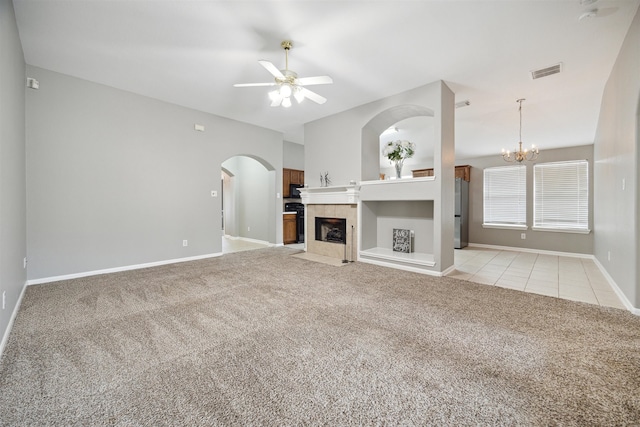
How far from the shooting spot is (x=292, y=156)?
7789 millimetres

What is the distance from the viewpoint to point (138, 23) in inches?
105

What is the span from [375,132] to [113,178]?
4.65 m

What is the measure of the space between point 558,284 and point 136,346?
502cm

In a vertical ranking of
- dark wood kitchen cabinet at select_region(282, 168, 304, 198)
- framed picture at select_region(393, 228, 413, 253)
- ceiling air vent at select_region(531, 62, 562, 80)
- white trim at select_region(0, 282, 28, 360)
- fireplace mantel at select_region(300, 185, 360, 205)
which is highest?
ceiling air vent at select_region(531, 62, 562, 80)

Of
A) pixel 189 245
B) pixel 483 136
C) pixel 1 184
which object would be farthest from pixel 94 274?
pixel 483 136

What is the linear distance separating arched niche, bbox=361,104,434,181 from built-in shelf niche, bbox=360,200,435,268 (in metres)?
0.63

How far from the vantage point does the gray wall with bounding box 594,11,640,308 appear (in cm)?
244

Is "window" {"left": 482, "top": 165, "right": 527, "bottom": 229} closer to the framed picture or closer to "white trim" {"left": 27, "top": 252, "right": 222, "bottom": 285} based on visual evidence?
the framed picture

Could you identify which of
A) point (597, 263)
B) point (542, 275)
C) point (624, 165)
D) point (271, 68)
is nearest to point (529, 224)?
point (597, 263)

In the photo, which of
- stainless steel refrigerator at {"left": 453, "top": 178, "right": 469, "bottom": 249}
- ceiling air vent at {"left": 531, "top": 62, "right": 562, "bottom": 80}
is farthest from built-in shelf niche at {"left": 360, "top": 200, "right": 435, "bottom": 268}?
stainless steel refrigerator at {"left": 453, "top": 178, "right": 469, "bottom": 249}

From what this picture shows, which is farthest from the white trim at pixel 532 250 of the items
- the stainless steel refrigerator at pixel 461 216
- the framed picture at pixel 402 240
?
the framed picture at pixel 402 240

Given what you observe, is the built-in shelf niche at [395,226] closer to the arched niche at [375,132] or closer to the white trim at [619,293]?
the arched niche at [375,132]

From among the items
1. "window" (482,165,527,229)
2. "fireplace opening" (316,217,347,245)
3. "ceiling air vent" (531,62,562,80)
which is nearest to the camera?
"ceiling air vent" (531,62,562,80)

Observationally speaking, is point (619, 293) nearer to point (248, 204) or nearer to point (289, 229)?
point (289, 229)
